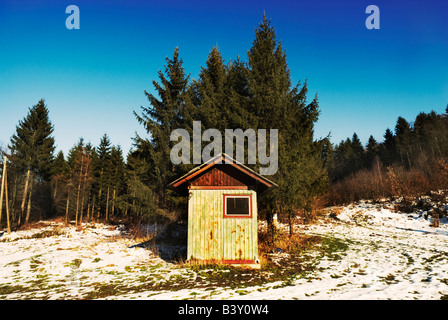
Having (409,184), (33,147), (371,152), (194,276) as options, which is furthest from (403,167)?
(33,147)

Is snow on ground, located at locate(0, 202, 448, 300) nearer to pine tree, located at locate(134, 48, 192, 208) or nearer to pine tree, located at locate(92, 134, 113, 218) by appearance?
pine tree, located at locate(134, 48, 192, 208)

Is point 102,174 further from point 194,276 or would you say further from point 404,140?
point 404,140

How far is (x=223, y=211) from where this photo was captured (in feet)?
36.5

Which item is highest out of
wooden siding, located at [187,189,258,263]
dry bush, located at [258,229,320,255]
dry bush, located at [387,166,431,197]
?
dry bush, located at [387,166,431,197]

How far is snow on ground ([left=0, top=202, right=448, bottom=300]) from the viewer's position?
6.93m

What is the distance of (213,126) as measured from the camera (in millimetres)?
16500

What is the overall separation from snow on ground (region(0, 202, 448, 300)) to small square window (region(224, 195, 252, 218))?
2692 mm

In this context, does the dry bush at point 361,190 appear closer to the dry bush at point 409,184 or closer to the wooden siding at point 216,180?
the dry bush at point 409,184

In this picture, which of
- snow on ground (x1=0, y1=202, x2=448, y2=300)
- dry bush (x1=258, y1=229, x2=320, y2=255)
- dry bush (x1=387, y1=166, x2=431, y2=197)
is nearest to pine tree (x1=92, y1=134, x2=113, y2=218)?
snow on ground (x1=0, y1=202, x2=448, y2=300)

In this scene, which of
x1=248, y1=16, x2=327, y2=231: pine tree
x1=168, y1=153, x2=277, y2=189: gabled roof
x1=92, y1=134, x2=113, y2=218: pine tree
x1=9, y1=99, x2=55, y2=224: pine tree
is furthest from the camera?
x1=92, y1=134, x2=113, y2=218: pine tree

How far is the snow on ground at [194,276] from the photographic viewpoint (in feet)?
22.7
